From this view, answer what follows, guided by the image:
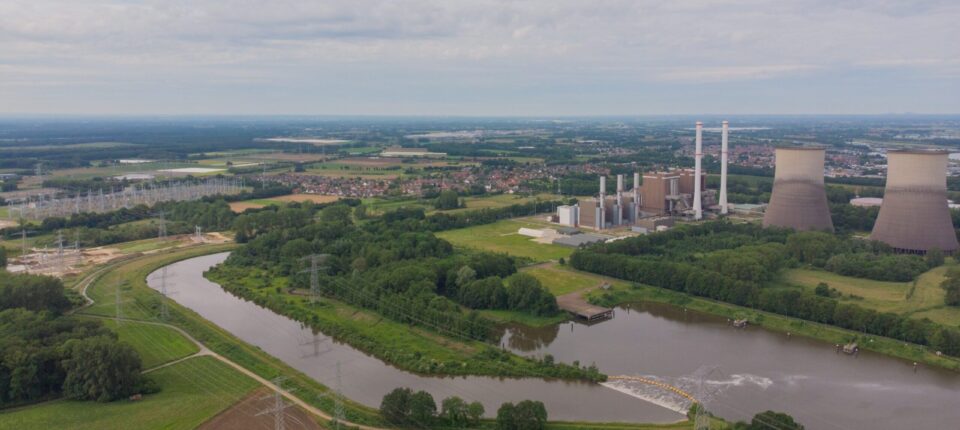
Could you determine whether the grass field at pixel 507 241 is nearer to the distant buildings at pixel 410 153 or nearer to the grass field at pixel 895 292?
the grass field at pixel 895 292

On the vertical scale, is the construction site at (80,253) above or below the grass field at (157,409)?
above

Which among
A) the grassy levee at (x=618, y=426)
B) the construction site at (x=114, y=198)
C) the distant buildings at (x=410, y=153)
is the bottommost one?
the grassy levee at (x=618, y=426)

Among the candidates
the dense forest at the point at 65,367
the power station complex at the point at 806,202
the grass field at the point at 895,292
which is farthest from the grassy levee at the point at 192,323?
the power station complex at the point at 806,202

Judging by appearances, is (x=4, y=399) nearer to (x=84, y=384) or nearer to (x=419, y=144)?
(x=84, y=384)

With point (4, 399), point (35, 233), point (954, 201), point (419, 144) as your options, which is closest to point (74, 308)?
point (4, 399)

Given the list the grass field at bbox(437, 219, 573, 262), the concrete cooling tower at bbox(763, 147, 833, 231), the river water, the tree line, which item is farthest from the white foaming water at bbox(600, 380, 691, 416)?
the concrete cooling tower at bbox(763, 147, 833, 231)

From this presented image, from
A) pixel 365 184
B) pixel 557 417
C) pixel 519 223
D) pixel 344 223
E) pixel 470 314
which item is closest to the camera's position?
pixel 557 417

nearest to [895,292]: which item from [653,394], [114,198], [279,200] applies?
[653,394]
